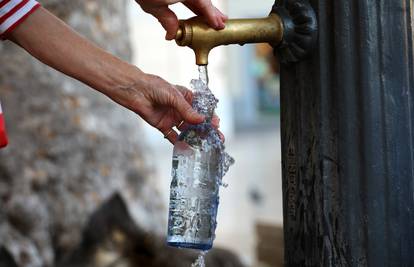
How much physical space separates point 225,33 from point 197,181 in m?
0.26

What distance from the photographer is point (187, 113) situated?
138 centimetres

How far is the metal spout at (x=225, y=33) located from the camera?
1.33 m

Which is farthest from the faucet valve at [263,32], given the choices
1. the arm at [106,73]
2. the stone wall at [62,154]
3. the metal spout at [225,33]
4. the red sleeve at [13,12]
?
the stone wall at [62,154]

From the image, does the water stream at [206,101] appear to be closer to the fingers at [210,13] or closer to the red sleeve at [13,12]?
the fingers at [210,13]

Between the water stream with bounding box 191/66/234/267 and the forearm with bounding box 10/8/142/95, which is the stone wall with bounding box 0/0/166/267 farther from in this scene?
the water stream with bounding box 191/66/234/267

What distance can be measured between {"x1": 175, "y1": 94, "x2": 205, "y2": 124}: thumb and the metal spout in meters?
0.08

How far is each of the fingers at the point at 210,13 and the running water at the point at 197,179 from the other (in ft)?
0.30

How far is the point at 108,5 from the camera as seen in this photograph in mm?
4312

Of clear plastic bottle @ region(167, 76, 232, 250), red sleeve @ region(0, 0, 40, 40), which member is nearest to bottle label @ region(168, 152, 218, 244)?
clear plastic bottle @ region(167, 76, 232, 250)

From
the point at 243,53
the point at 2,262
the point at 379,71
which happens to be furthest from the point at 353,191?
the point at 243,53

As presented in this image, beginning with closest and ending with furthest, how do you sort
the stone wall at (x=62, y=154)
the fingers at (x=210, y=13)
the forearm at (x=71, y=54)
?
the fingers at (x=210, y=13) < the forearm at (x=71, y=54) < the stone wall at (x=62, y=154)

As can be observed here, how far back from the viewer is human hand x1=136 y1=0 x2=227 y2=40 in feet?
4.34

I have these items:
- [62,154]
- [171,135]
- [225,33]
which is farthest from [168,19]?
[62,154]

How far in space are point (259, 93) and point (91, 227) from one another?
14.1 m
